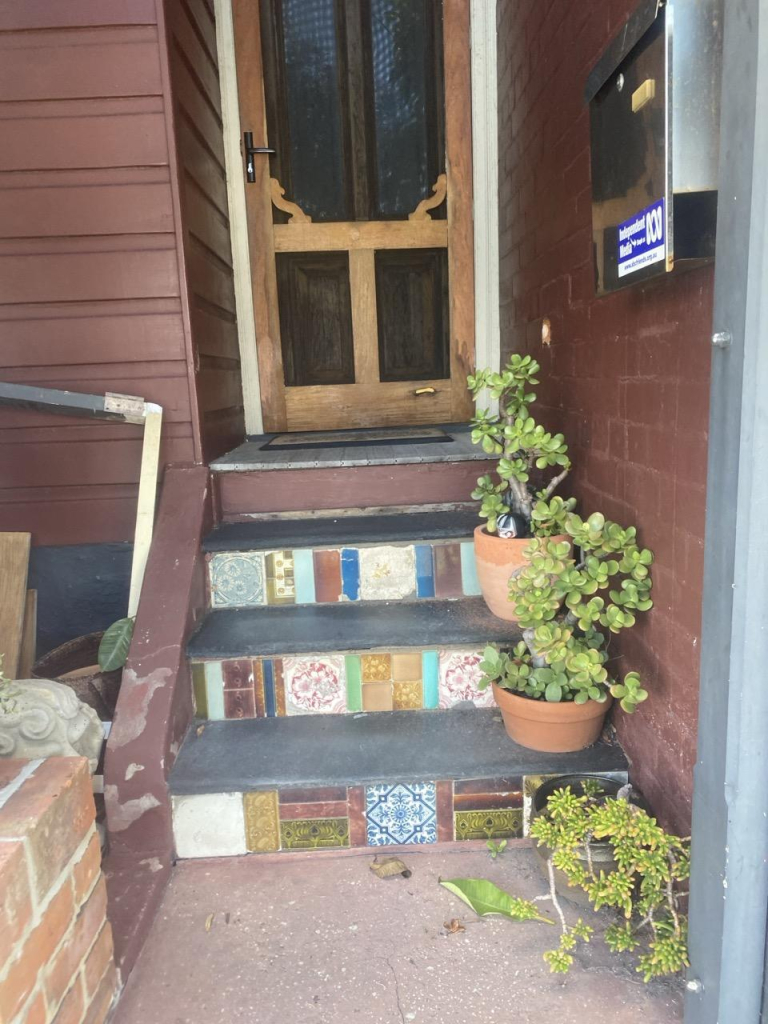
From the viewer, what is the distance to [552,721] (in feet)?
5.45

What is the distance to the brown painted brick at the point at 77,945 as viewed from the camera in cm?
108

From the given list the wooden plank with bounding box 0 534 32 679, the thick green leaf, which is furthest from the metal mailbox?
the wooden plank with bounding box 0 534 32 679

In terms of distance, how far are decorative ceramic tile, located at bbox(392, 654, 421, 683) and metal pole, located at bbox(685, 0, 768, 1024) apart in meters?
0.86

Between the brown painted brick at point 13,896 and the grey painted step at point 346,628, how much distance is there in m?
0.87

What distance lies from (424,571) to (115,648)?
922 mm

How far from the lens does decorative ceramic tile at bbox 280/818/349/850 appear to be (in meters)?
1.69

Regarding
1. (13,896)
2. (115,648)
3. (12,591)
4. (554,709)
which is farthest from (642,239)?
(12,591)

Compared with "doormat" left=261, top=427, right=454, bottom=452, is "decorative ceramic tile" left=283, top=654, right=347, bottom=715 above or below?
below

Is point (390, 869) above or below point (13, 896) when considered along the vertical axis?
below

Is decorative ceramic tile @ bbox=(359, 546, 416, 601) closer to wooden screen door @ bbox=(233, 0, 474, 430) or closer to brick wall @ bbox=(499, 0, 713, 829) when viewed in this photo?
brick wall @ bbox=(499, 0, 713, 829)

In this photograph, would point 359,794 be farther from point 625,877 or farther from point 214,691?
point 625,877

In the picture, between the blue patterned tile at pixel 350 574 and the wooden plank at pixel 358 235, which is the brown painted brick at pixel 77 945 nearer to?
the blue patterned tile at pixel 350 574

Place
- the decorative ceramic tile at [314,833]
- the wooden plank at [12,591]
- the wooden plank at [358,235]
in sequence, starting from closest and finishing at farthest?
the decorative ceramic tile at [314,833], the wooden plank at [12,591], the wooden plank at [358,235]

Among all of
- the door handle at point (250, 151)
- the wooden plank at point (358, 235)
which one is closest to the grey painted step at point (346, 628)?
the wooden plank at point (358, 235)
